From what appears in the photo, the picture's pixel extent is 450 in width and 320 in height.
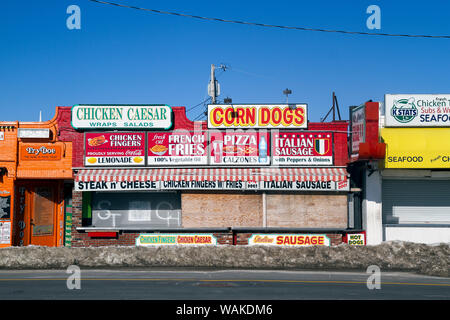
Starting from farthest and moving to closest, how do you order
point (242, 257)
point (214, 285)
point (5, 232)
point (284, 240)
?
point (284, 240), point (5, 232), point (242, 257), point (214, 285)

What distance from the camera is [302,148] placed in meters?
19.9

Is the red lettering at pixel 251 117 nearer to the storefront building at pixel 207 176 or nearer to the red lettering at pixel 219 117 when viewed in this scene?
the storefront building at pixel 207 176

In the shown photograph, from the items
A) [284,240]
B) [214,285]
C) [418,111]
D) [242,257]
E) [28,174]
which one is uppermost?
[418,111]

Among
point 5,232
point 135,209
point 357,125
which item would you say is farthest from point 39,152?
point 357,125

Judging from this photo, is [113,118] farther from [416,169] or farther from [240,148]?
[416,169]

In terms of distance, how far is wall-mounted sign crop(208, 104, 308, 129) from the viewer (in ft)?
65.7

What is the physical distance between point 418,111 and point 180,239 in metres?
11.3

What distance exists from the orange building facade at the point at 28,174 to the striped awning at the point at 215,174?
4.70 feet

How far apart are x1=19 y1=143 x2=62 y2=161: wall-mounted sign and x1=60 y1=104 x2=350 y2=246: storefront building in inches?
31.9

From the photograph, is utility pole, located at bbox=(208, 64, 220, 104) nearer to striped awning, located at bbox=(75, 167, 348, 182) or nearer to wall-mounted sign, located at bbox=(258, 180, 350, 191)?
striped awning, located at bbox=(75, 167, 348, 182)

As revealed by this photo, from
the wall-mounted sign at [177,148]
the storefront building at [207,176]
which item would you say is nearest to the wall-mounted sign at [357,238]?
the storefront building at [207,176]

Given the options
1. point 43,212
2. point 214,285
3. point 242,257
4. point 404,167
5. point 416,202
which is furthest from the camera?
point 43,212
